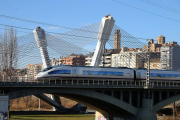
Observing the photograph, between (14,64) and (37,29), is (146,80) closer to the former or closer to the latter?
(37,29)

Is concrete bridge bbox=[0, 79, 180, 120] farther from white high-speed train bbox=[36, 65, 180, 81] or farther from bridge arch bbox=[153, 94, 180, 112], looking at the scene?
white high-speed train bbox=[36, 65, 180, 81]

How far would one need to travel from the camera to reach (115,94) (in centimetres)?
5019

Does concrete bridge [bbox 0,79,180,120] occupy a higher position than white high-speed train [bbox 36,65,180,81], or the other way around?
white high-speed train [bbox 36,65,180,81]

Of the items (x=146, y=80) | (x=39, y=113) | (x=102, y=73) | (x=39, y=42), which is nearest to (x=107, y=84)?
(x=102, y=73)

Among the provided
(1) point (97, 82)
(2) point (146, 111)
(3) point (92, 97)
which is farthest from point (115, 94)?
(3) point (92, 97)

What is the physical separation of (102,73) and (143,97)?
7658 mm

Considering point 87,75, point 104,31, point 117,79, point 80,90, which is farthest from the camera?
point 104,31

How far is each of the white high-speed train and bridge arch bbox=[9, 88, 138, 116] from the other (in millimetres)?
2891

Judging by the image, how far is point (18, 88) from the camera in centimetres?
3819

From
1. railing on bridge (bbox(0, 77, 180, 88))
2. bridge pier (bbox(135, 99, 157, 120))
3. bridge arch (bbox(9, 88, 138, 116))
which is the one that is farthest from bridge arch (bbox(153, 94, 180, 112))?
bridge arch (bbox(9, 88, 138, 116))

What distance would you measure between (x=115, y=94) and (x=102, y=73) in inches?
138

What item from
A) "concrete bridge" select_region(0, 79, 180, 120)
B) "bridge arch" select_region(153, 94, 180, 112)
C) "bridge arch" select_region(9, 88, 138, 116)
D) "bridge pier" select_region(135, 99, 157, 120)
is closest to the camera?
"bridge arch" select_region(9, 88, 138, 116)

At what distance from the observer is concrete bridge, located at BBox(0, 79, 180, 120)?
139ft

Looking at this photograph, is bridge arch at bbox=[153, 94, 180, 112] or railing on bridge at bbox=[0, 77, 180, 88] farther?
bridge arch at bbox=[153, 94, 180, 112]
